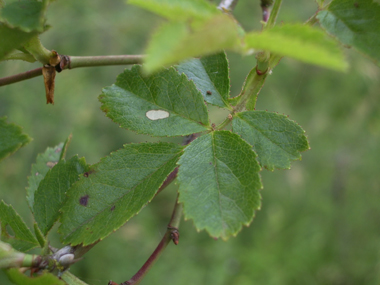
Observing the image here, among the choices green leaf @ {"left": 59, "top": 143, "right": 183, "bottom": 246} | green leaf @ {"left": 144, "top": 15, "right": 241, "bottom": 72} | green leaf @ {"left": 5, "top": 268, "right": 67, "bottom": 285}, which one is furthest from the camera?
green leaf @ {"left": 59, "top": 143, "right": 183, "bottom": 246}

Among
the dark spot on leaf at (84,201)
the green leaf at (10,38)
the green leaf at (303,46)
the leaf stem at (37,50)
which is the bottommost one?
the dark spot on leaf at (84,201)

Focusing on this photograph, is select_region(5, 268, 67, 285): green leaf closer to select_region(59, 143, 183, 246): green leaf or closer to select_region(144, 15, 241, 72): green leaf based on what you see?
select_region(59, 143, 183, 246): green leaf

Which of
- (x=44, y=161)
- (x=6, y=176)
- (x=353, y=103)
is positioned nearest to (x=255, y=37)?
(x=44, y=161)

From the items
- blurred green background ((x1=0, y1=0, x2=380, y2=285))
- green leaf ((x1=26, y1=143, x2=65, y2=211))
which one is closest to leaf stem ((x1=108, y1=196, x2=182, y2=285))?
green leaf ((x1=26, y1=143, x2=65, y2=211))

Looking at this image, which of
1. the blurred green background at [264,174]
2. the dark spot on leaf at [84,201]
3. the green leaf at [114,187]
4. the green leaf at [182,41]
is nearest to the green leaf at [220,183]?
the green leaf at [114,187]

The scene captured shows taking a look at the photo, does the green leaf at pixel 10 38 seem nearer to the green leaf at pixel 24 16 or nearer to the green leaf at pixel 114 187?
the green leaf at pixel 24 16

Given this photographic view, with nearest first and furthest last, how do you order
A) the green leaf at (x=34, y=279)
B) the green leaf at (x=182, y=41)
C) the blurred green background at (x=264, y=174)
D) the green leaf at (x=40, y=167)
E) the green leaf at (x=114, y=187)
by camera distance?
1. the green leaf at (x=182, y=41)
2. the green leaf at (x=34, y=279)
3. the green leaf at (x=114, y=187)
4. the green leaf at (x=40, y=167)
5. the blurred green background at (x=264, y=174)
